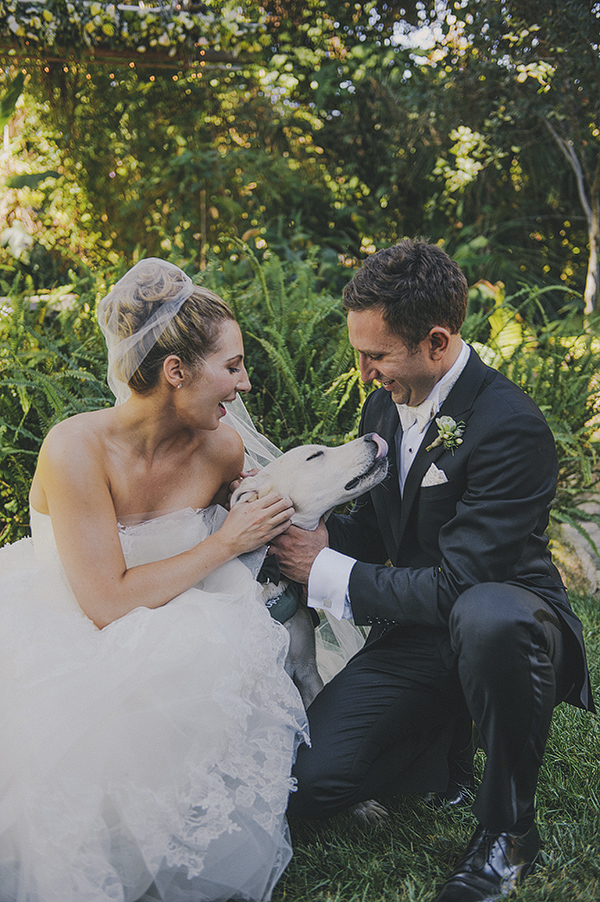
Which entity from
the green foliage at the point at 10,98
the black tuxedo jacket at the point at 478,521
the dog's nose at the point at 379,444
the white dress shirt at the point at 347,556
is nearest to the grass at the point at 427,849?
the black tuxedo jacket at the point at 478,521

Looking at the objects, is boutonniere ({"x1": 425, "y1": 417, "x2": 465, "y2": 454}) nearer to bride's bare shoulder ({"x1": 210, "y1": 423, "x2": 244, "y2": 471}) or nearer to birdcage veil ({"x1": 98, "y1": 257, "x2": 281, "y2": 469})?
bride's bare shoulder ({"x1": 210, "y1": 423, "x2": 244, "y2": 471})

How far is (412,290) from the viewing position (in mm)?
2482

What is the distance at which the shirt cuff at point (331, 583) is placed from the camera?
2.55m

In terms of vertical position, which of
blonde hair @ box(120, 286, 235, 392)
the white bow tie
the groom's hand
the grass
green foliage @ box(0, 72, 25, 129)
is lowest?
the grass

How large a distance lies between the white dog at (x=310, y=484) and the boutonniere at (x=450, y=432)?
298 millimetres

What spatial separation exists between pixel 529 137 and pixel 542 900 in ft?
24.4

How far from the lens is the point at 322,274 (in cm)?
736

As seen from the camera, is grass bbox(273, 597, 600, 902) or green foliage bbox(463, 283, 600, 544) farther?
green foliage bbox(463, 283, 600, 544)

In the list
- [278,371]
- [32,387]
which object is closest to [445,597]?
[278,371]

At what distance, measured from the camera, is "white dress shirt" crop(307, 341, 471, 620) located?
255 centimetres

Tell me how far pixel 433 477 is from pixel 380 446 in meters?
0.27

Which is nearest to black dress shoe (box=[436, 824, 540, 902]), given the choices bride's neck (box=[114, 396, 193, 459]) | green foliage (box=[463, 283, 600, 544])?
bride's neck (box=[114, 396, 193, 459])

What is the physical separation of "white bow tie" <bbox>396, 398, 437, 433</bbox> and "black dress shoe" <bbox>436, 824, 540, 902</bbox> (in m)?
1.35

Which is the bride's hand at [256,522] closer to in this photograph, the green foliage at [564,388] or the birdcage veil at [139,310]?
the birdcage veil at [139,310]
